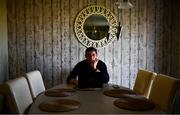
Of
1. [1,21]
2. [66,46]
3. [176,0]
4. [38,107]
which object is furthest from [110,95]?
[176,0]

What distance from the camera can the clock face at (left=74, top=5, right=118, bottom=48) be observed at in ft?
13.5

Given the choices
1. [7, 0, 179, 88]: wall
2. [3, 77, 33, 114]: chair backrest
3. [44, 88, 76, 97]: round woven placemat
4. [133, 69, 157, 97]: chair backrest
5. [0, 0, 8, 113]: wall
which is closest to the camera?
[3, 77, 33, 114]: chair backrest

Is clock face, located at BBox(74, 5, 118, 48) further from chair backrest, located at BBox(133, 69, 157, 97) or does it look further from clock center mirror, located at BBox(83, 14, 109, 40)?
chair backrest, located at BBox(133, 69, 157, 97)

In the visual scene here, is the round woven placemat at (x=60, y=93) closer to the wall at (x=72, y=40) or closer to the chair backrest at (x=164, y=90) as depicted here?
the chair backrest at (x=164, y=90)

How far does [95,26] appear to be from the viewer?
4.16 meters

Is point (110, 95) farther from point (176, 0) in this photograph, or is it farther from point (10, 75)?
point (176, 0)

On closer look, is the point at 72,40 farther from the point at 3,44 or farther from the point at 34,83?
the point at 34,83

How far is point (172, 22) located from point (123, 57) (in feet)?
3.43

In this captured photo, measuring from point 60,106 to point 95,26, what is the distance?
Answer: 8.28 feet

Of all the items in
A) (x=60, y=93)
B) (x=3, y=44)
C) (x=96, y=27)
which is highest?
(x=96, y=27)

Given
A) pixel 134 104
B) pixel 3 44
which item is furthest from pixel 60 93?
pixel 3 44

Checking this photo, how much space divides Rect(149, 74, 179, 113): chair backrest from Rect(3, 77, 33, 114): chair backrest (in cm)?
122

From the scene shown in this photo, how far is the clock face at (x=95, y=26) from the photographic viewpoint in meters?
4.12

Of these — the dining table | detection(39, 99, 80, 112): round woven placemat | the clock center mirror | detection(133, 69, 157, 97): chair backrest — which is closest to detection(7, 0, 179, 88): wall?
the clock center mirror
